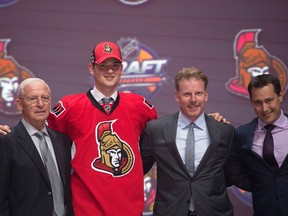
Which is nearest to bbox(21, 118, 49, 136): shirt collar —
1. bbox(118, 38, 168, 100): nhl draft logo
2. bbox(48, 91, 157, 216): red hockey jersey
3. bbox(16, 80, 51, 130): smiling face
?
bbox(16, 80, 51, 130): smiling face

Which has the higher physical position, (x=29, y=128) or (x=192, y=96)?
(x=192, y=96)

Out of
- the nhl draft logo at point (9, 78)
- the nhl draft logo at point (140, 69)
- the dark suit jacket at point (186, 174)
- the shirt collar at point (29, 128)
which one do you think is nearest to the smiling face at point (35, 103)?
the shirt collar at point (29, 128)

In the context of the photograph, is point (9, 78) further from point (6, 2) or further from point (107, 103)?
point (107, 103)

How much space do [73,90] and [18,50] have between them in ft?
1.93

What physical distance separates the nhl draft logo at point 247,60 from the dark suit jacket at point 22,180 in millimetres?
1900

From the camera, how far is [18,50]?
3945 mm

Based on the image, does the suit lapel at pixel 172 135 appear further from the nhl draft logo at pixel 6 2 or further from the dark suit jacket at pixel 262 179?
the nhl draft logo at pixel 6 2

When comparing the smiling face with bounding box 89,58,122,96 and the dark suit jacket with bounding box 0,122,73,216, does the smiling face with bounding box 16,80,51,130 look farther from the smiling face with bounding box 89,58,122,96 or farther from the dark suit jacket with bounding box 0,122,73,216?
the smiling face with bounding box 89,58,122,96

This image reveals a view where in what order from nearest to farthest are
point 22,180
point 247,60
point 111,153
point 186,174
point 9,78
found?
point 22,180 → point 186,174 → point 111,153 → point 247,60 → point 9,78

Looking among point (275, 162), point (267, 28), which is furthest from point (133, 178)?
point (267, 28)

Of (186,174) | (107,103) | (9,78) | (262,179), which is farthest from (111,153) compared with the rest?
(9,78)

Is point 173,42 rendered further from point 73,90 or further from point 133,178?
point 133,178

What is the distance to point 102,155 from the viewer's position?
2.43 metres

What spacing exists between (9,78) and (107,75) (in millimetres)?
1672
